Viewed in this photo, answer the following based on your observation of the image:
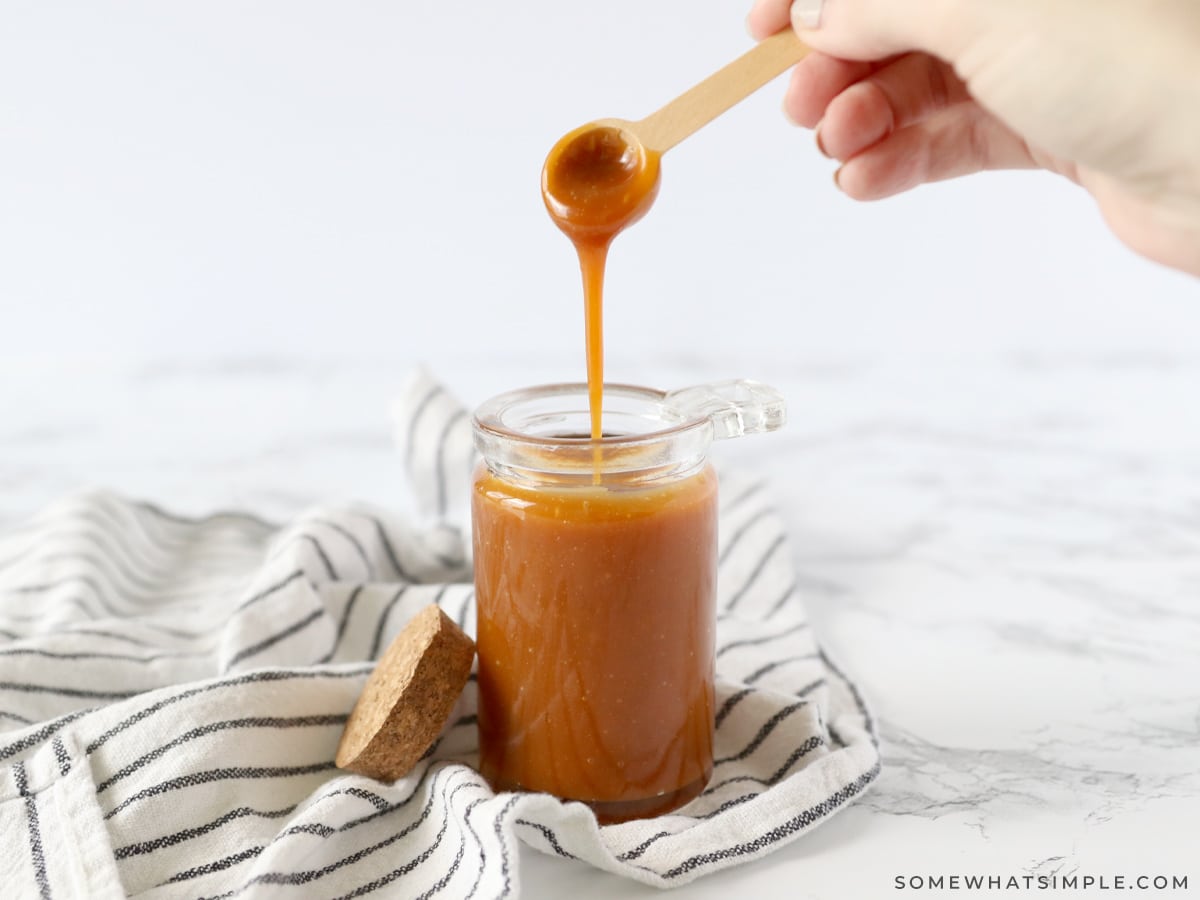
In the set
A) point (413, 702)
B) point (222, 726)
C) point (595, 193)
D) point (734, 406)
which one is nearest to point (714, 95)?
point (595, 193)

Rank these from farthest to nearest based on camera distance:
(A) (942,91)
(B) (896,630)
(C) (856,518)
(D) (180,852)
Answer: (C) (856,518) → (B) (896,630) → (A) (942,91) → (D) (180,852)

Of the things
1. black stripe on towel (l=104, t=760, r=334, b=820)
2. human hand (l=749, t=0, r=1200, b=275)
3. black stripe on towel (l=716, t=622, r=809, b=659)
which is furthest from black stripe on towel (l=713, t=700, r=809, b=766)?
human hand (l=749, t=0, r=1200, b=275)

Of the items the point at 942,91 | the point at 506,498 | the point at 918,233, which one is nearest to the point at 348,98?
the point at 918,233

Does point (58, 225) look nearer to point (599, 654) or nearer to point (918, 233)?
point (918, 233)

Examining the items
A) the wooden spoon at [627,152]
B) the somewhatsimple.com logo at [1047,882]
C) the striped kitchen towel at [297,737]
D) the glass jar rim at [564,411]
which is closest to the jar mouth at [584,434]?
the glass jar rim at [564,411]

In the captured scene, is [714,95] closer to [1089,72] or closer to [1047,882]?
[1089,72]

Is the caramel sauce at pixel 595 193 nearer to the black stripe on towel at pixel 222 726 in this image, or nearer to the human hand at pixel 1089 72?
the human hand at pixel 1089 72
